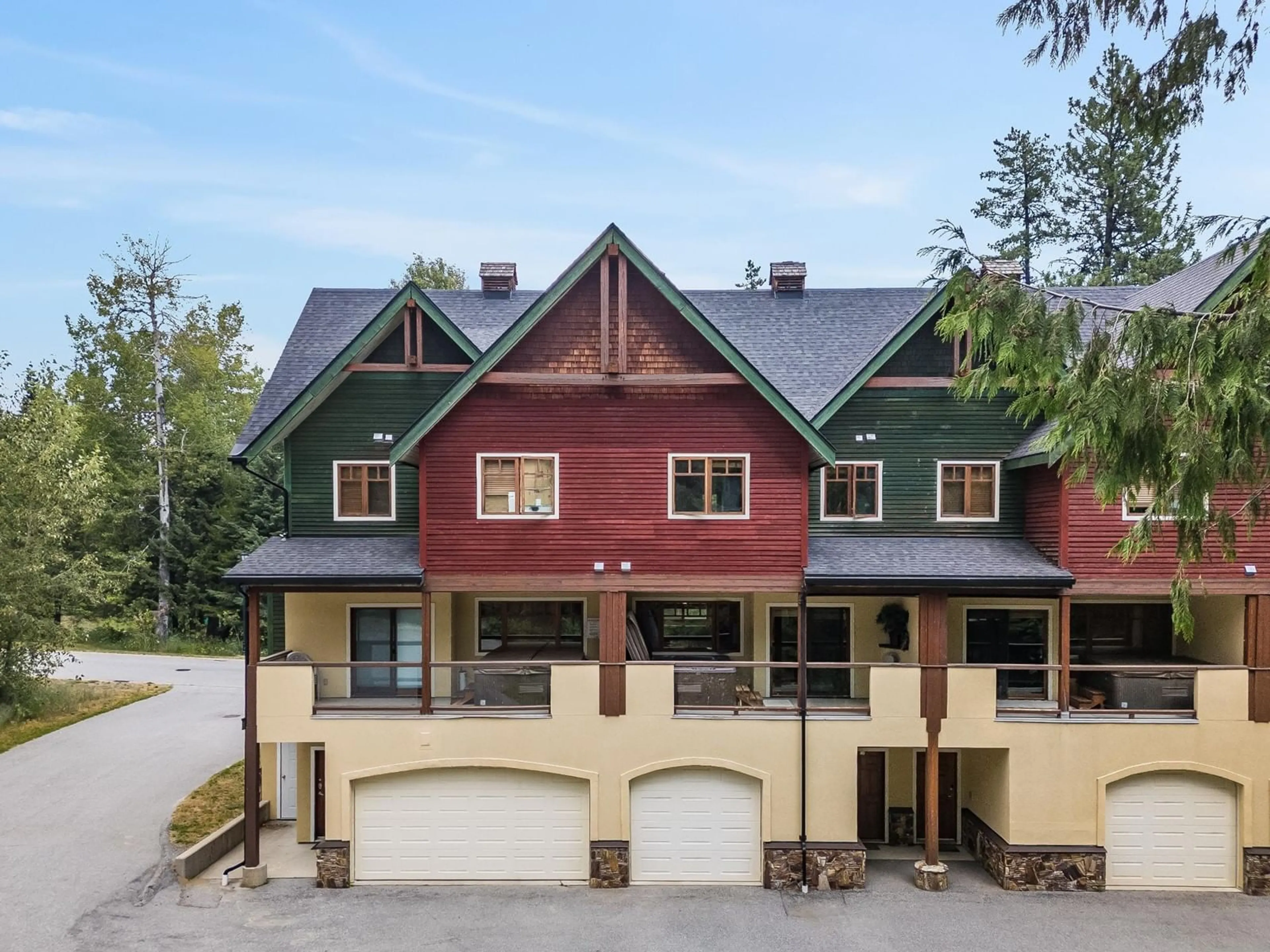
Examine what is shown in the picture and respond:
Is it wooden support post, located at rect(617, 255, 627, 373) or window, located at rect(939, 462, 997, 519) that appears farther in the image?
window, located at rect(939, 462, 997, 519)

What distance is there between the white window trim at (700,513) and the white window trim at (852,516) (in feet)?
7.01

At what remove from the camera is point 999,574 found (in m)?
12.6

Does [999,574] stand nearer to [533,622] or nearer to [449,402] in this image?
[533,622]

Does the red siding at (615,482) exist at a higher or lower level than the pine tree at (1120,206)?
lower

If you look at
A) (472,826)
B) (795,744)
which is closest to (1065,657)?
(795,744)

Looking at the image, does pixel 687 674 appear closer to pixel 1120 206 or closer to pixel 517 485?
pixel 517 485

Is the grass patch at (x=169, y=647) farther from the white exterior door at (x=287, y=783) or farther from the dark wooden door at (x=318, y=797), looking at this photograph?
the dark wooden door at (x=318, y=797)

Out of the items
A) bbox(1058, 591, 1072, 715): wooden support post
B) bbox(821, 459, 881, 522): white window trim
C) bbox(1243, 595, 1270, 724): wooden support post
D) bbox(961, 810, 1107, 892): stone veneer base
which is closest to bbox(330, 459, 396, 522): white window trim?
bbox(821, 459, 881, 522): white window trim

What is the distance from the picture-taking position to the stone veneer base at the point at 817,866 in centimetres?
1219

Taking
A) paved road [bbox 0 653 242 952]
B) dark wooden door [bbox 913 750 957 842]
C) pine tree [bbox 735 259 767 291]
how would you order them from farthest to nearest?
pine tree [bbox 735 259 767 291] < dark wooden door [bbox 913 750 957 842] < paved road [bbox 0 653 242 952]

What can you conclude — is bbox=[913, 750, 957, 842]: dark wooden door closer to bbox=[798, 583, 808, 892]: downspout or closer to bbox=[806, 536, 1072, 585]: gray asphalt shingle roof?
bbox=[798, 583, 808, 892]: downspout

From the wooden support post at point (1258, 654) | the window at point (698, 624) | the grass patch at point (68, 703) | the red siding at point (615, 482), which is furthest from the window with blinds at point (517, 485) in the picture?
the grass patch at point (68, 703)

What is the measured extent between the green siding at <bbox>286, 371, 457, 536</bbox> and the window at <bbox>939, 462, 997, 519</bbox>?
922 centimetres

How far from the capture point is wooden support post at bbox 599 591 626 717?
40.8ft
